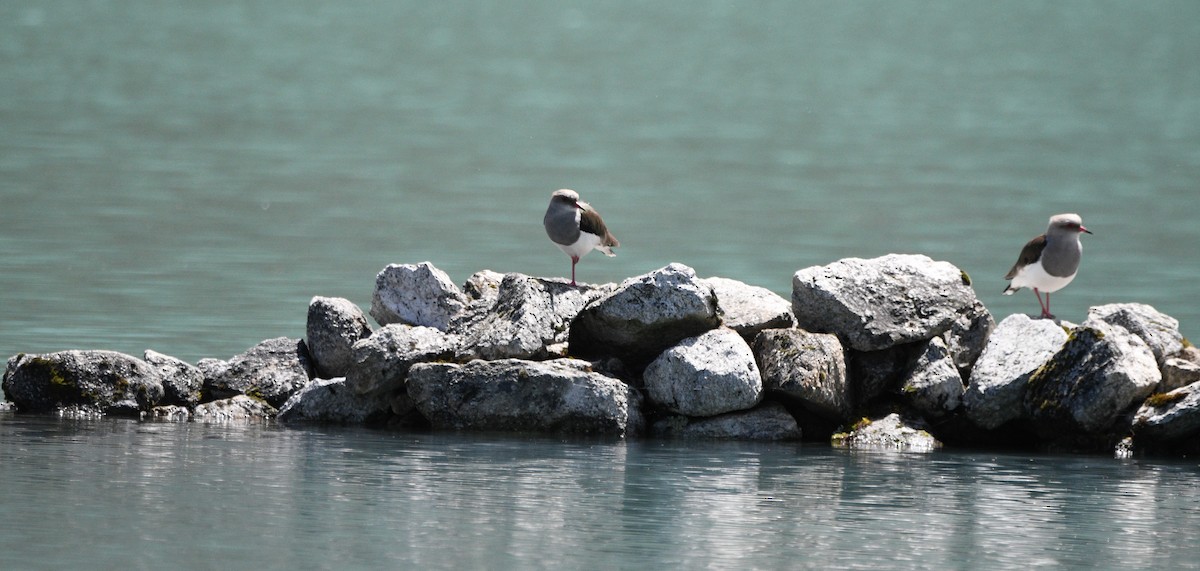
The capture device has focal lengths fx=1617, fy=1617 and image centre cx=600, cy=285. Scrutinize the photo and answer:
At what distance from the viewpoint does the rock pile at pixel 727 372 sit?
18.3 meters

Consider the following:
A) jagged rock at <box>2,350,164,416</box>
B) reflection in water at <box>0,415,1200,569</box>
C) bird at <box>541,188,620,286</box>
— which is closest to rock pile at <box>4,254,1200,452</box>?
jagged rock at <box>2,350,164,416</box>

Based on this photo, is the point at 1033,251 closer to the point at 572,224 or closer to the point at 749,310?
the point at 749,310

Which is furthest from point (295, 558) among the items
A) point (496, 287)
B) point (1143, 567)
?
point (496, 287)

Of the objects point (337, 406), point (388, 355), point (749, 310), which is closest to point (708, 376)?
point (749, 310)

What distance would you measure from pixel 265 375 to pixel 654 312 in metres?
5.11

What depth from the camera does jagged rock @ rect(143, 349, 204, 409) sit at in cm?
2008

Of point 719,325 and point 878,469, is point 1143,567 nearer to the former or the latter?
point 878,469

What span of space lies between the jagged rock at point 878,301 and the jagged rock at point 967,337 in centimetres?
16

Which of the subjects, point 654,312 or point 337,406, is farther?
point 337,406

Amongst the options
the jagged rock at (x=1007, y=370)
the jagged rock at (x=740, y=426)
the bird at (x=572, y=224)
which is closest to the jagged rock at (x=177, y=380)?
the bird at (x=572, y=224)

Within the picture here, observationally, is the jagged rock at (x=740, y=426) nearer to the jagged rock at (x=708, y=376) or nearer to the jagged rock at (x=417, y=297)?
the jagged rock at (x=708, y=376)

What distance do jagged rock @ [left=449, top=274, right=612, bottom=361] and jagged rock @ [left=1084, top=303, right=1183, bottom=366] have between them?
20.4ft

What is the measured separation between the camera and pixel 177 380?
66.1ft

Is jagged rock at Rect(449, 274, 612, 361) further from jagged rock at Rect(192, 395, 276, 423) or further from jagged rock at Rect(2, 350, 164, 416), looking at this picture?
jagged rock at Rect(2, 350, 164, 416)
